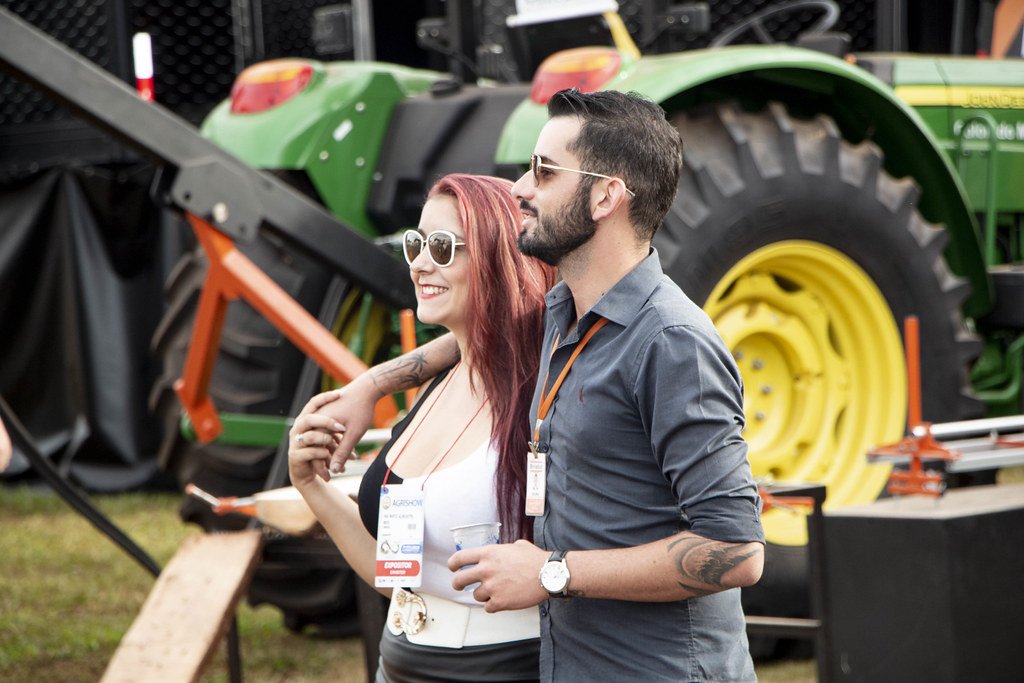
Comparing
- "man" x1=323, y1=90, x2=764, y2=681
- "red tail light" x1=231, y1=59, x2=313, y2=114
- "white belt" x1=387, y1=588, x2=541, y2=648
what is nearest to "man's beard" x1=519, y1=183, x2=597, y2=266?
"man" x1=323, y1=90, x2=764, y2=681

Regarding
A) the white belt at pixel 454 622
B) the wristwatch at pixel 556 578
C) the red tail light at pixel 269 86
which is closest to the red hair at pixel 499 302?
the white belt at pixel 454 622

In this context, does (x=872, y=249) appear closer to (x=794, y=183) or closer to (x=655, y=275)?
(x=794, y=183)

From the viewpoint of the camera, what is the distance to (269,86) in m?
4.81

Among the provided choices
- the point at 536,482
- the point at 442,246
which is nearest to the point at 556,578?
the point at 536,482

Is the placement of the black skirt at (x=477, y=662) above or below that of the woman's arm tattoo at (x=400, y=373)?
below

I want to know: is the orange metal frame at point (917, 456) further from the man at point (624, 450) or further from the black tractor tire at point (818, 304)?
the man at point (624, 450)

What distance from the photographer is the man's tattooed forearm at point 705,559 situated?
1.72 metres

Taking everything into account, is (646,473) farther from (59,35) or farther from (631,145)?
(59,35)

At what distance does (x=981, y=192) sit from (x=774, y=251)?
1.49 metres

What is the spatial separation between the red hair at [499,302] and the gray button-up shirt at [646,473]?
0.29 m

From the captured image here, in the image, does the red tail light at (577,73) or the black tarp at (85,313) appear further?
the black tarp at (85,313)

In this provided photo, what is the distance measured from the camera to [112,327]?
8062mm

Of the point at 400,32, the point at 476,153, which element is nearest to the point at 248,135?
the point at 476,153

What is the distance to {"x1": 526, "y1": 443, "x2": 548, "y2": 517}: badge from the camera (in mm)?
1894
